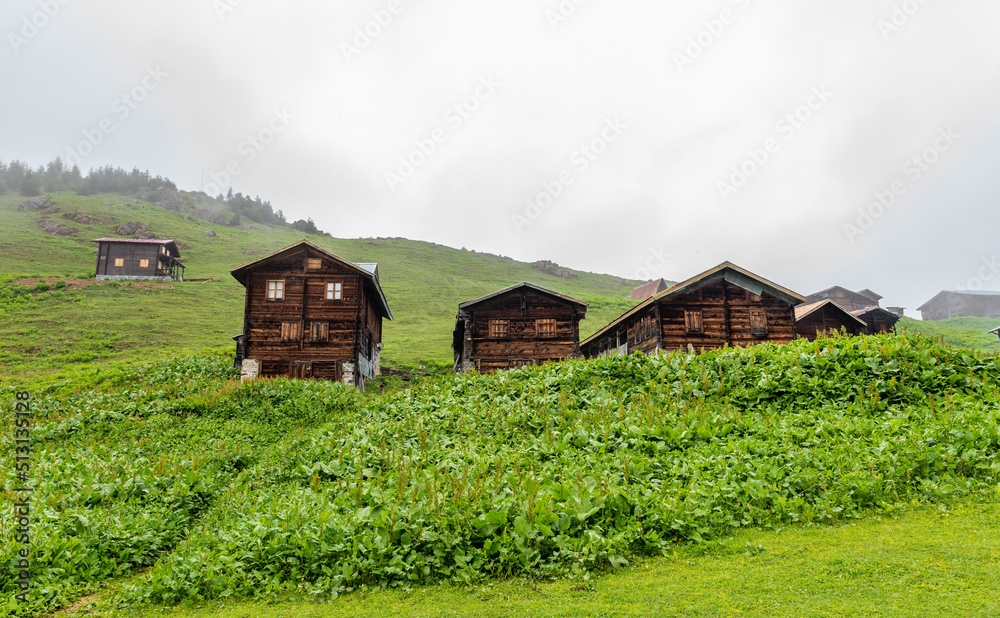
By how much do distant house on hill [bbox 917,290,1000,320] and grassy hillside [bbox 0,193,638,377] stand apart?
5463 cm

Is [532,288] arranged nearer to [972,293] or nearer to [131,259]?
[131,259]

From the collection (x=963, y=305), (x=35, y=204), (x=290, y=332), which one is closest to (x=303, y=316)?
(x=290, y=332)

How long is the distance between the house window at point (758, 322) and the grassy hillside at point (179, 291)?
74.9 feet

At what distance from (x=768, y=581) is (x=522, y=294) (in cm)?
2738

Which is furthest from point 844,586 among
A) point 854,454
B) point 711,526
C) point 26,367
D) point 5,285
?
point 5,285

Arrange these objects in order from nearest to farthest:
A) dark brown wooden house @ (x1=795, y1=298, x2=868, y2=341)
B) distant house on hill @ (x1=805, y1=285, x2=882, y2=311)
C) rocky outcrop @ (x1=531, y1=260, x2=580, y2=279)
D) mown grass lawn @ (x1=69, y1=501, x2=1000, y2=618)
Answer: mown grass lawn @ (x1=69, y1=501, x2=1000, y2=618)
dark brown wooden house @ (x1=795, y1=298, x2=868, y2=341)
distant house on hill @ (x1=805, y1=285, x2=882, y2=311)
rocky outcrop @ (x1=531, y1=260, x2=580, y2=279)

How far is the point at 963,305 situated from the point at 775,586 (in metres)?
116

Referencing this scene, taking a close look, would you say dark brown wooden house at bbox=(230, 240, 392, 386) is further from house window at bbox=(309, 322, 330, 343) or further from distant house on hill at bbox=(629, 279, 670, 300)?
distant house on hill at bbox=(629, 279, 670, 300)

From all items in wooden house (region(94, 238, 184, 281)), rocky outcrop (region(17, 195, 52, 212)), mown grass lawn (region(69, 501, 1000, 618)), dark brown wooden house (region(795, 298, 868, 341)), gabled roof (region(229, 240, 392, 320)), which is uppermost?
rocky outcrop (region(17, 195, 52, 212))

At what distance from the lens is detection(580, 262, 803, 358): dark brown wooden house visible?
29625 mm

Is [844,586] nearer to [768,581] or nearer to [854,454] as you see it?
[768,581]

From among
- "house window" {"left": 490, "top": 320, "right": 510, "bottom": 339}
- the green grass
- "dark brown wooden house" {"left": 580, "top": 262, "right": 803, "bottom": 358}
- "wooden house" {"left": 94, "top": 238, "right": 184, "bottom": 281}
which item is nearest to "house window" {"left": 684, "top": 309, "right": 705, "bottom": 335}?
"dark brown wooden house" {"left": 580, "top": 262, "right": 803, "bottom": 358}

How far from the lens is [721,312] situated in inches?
1187

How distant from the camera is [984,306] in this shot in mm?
92312
